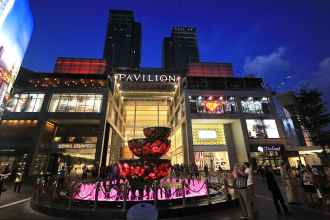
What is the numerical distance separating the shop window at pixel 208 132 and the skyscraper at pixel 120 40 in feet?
298

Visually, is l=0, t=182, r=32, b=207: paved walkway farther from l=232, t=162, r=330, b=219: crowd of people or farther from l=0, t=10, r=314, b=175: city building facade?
l=0, t=10, r=314, b=175: city building facade

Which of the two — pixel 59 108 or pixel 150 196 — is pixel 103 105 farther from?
pixel 150 196

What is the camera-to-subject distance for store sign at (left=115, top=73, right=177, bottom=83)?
37.9m

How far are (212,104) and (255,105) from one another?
9649mm

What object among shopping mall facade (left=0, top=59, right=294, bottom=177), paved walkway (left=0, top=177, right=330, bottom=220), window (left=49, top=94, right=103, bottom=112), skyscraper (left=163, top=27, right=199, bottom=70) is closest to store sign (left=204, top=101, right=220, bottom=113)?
shopping mall facade (left=0, top=59, right=294, bottom=177)

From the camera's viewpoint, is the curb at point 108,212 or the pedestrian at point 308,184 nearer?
the curb at point 108,212

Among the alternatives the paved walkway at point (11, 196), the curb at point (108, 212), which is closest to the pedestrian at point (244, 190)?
the curb at point (108, 212)

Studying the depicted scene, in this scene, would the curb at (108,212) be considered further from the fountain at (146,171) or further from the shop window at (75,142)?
the shop window at (75,142)

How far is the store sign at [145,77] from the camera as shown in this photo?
37938 millimetres

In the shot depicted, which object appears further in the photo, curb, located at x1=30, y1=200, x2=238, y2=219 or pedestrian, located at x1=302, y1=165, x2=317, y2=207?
pedestrian, located at x1=302, y1=165, x2=317, y2=207

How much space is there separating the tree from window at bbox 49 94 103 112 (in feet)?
105

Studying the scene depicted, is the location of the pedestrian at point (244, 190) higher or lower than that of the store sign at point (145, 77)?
lower

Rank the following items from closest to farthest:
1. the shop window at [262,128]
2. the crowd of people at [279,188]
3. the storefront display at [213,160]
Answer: the crowd of people at [279,188], the storefront display at [213,160], the shop window at [262,128]

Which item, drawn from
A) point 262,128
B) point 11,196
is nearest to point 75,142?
point 11,196
